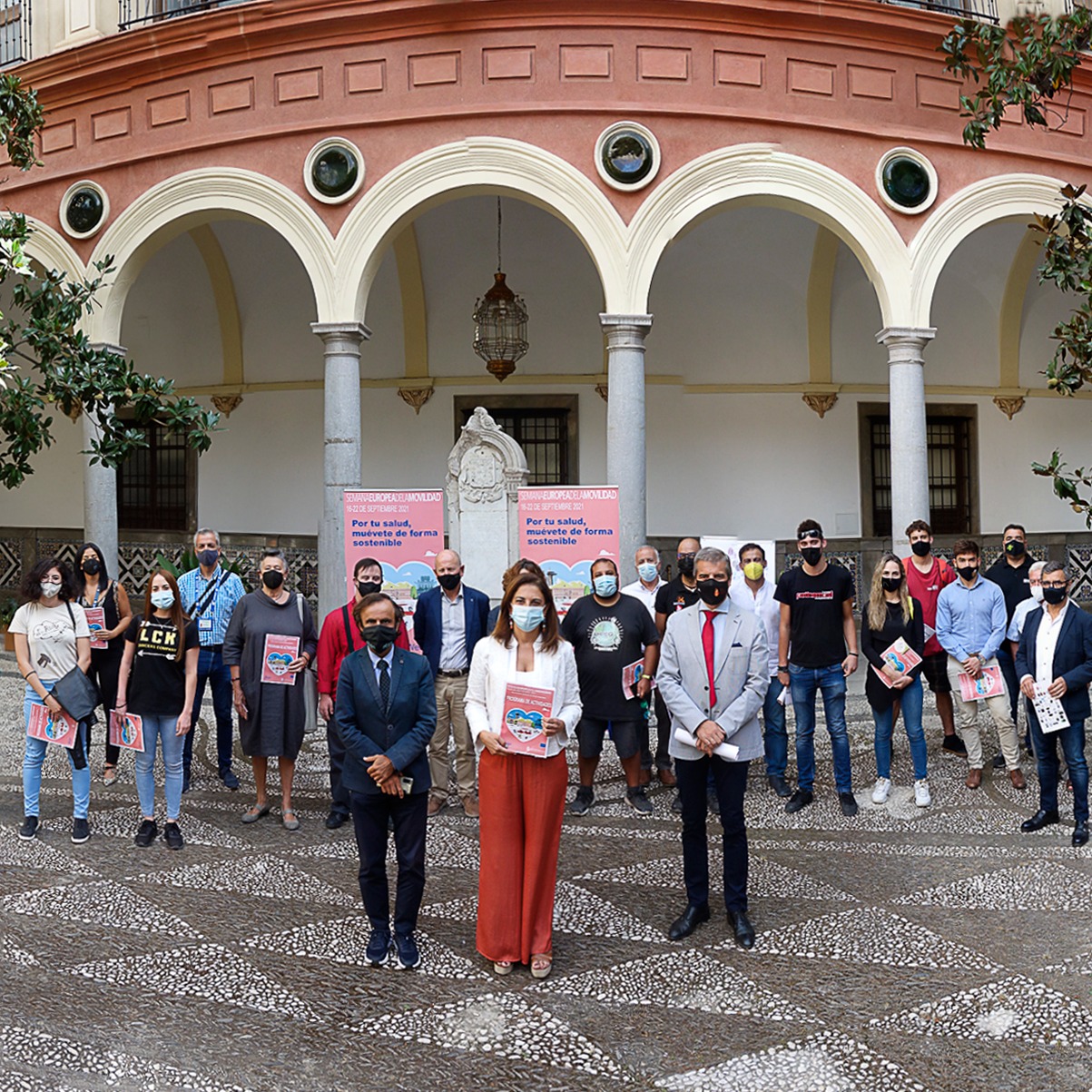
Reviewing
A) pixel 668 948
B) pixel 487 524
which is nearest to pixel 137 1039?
pixel 668 948

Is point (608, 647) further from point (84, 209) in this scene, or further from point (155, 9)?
point (155, 9)

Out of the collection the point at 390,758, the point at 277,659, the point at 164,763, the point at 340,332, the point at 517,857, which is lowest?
the point at 517,857

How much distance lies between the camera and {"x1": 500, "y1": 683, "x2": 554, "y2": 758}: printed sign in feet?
14.8

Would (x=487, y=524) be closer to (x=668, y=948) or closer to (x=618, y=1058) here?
(x=668, y=948)

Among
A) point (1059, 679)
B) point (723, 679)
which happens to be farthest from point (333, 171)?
point (1059, 679)

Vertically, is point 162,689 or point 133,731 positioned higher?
point 162,689

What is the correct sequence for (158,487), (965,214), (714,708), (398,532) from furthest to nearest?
1. (158,487)
2. (965,214)
3. (398,532)
4. (714,708)

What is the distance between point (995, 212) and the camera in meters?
10.9

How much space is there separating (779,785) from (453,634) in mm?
2270

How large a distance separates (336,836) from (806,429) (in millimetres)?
10166

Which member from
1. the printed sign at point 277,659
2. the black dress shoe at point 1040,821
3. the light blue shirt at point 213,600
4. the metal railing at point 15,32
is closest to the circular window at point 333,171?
the metal railing at point 15,32

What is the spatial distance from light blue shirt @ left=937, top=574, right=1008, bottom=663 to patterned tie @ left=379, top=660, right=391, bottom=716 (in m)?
4.23

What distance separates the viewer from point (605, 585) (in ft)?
22.5

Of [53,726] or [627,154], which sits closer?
[53,726]
